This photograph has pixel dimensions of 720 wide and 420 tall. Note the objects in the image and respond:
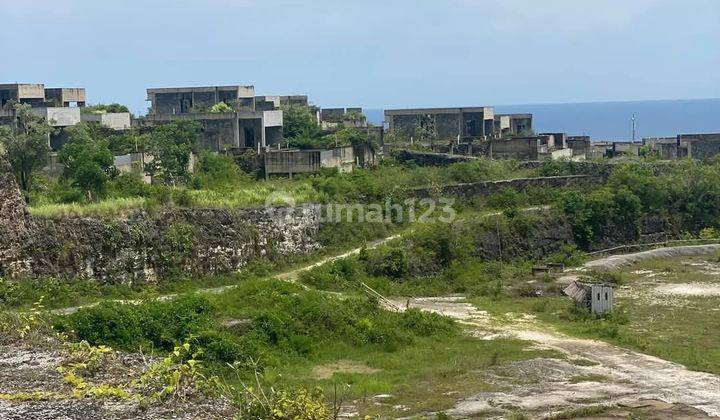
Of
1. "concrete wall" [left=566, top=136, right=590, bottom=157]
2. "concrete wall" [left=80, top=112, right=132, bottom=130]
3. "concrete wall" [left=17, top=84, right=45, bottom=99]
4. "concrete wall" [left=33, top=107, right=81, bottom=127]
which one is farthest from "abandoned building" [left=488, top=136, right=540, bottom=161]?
"concrete wall" [left=17, top=84, right=45, bottom=99]

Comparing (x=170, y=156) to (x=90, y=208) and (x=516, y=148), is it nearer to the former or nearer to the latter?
(x=90, y=208)

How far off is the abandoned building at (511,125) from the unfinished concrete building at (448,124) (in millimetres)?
1003

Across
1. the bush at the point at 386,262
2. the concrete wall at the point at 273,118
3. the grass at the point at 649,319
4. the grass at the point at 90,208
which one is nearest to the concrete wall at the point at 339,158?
the concrete wall at the point at 273,118

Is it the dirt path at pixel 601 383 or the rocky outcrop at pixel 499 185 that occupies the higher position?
the rocky outcrop at pixel 499 185

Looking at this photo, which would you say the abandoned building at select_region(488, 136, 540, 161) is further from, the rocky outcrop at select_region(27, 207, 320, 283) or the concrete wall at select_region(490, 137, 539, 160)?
the rocky outcrop at select_region(27, 207, 320, 283)

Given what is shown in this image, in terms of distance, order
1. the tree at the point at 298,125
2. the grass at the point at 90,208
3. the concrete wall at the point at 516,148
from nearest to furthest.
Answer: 1. the grass at the point at 90,208
2. the tree at the point at 298,125
3. the concrete wall at the point at 516,148

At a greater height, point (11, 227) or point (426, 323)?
point (11, 227)

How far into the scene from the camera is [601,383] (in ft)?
65.7

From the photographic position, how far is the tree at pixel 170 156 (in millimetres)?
38094

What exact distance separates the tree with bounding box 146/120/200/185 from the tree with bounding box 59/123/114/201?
90.4 inches

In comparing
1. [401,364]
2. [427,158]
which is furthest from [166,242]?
[427,158]

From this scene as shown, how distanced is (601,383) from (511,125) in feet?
150

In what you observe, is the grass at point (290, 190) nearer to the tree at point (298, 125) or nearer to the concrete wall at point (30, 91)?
the tree at point (298, 125)

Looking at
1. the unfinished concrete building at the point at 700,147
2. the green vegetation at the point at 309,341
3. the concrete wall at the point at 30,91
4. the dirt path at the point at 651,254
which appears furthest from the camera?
the unfinished concrete building at the point at 700,147
